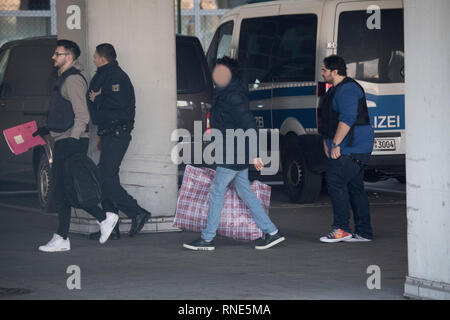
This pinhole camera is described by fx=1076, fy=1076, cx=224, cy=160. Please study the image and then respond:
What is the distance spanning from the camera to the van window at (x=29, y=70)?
13242 mm

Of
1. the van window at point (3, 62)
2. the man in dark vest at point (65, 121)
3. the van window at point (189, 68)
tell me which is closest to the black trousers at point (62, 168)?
the man in dark vest at point (65, 121)

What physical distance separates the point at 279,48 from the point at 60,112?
4767mm

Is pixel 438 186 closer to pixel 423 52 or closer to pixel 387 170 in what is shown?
pixel 423 52

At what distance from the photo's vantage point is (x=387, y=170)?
1309 cm

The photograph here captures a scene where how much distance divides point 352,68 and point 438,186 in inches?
229

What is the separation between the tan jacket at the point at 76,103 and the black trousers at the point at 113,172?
51cm

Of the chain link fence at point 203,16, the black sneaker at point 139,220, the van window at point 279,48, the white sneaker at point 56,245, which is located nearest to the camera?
the white sneaker at point 56,245

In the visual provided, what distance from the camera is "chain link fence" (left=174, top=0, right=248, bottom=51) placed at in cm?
2362

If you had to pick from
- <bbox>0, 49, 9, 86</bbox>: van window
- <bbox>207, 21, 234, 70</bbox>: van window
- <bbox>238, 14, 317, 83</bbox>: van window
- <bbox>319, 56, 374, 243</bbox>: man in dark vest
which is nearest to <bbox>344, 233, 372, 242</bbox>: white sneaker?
<bbox>319, 56, 374, 243</bbox>: man in dark vest

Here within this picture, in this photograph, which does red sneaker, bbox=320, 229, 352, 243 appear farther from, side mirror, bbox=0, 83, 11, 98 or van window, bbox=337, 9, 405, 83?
side mirror, bbox=0, 83, 11, 98

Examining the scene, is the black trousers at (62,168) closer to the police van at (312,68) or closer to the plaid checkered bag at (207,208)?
the plaid checkered bag at (207,208)

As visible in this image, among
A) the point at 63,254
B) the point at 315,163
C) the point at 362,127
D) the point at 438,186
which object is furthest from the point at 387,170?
the point at 438,186

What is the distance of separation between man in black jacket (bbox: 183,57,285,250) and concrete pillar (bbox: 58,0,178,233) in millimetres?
1335

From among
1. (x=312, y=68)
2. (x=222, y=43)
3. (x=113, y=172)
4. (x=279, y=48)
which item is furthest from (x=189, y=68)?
(x=113, y=172)
